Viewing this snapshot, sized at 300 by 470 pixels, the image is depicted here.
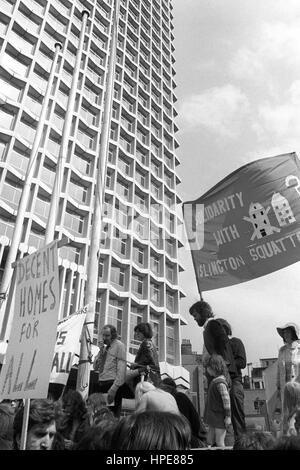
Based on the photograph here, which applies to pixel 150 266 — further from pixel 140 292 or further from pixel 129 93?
pixel 129 93

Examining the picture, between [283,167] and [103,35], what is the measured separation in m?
37.6

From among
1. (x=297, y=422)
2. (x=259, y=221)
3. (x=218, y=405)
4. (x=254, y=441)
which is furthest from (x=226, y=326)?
(x=254, y=441)

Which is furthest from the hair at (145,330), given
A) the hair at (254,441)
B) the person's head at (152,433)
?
the person's head at (152,433)

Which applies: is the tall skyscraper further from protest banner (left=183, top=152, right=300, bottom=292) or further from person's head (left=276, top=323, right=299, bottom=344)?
person's head (left=276, top=323, right=299, bottom=344)

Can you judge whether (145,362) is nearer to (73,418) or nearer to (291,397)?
(73,418)

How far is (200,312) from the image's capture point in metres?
4.46

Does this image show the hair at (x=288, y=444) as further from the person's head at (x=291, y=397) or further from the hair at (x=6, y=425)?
the person's head at (x=291, y=397)

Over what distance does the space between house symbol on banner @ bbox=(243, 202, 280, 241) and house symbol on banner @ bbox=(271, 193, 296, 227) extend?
4.8 inches

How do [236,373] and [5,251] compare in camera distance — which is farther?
[5,251]

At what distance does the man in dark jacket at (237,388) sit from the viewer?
416 cm

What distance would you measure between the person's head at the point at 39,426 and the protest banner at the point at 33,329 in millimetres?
162

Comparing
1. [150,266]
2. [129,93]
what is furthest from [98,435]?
[129,93]

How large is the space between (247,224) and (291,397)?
2.53 metres
